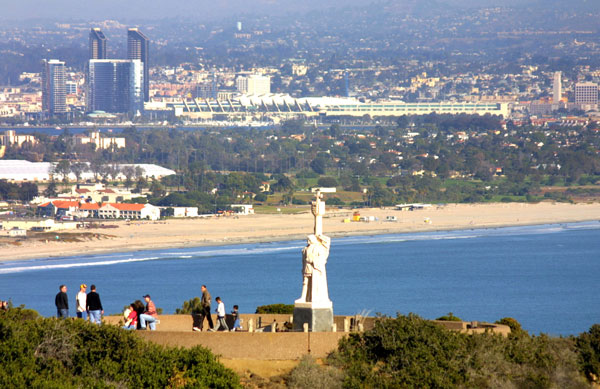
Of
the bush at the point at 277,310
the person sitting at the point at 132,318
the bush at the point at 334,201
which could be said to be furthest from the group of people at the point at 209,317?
the bush at the point at 334,201

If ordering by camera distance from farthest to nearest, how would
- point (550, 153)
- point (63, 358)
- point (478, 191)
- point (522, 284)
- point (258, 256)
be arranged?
point (550, 153), point (478, 191), point (258, 256), point (522, 284), point (63, 358)

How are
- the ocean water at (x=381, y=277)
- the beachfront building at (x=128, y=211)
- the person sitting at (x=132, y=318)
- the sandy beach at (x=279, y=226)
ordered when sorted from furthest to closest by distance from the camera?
1. the beachfront building at (x=128, y=211)
2. the sandy beach at (x=279, y=226)
3. the ocean water at (x=381, y=277)
4. the person sitting at (x=132, y=318)

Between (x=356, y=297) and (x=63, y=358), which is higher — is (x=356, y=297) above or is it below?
below

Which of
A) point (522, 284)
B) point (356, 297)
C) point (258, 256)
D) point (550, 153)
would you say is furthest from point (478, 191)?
point (356, 297)

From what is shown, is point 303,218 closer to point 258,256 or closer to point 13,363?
point 258,256

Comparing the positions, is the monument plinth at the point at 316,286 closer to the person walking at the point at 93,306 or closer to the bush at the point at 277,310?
the person walking at the point at 93,306

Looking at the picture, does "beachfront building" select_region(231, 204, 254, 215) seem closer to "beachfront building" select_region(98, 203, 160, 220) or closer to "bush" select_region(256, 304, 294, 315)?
"beachfront building" select_region(98, 203, 160, 220)
